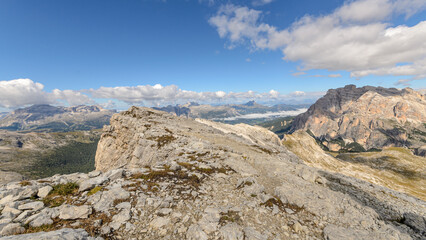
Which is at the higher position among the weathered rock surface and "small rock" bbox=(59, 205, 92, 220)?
the weathered rock surface

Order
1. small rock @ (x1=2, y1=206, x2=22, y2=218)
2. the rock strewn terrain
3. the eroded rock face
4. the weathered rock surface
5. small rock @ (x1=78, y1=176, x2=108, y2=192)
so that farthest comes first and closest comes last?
the rock strewn terrain → the eroded rock face → small rock @ (x1=78, y1=176, x2=108, y2=192) → small rock @ (x1=2, y1=206, x2=22, y2=218) → the weathered rock surface

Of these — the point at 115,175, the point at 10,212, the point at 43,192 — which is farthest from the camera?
the point at 115,175

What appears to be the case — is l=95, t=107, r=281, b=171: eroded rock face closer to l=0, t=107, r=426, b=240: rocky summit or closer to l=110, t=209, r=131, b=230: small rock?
l=0, t=107, r=426, b=240: rocky summit

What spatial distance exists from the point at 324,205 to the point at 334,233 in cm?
297

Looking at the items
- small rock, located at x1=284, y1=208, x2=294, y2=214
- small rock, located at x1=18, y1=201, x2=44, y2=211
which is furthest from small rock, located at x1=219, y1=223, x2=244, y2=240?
small rock, located at x1=18, y1=201, x2=44, y2=211

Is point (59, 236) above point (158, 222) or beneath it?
above

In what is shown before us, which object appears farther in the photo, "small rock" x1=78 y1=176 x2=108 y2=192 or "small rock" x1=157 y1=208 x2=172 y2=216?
"small rock" x1=78 y1=176 x2=108 y2=192

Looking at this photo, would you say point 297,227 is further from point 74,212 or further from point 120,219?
point 74,212

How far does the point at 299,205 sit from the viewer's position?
13.6 metres

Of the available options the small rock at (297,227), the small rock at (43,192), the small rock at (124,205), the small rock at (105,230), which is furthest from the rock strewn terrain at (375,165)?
the small rock at (43,192)

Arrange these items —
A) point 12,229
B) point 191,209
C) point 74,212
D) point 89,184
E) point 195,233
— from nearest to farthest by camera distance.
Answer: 1. point 12,229
2. point 195,233
3. point 74,212
4. point 191,209
5. point 89,184

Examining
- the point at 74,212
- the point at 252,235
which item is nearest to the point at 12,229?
the point at 74,212

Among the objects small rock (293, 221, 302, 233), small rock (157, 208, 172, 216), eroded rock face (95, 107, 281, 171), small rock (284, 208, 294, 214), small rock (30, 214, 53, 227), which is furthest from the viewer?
eroded rock face (95, 107, 281, 171)

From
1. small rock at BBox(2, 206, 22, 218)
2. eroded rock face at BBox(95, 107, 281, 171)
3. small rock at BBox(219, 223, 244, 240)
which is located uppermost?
small rock at BBox(2, 206, 22, 218)
